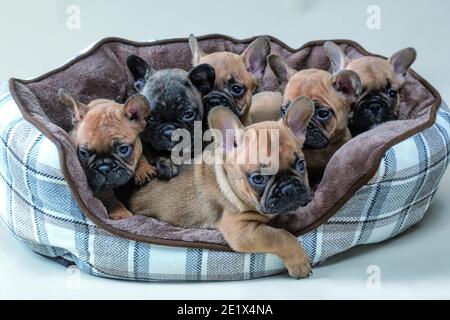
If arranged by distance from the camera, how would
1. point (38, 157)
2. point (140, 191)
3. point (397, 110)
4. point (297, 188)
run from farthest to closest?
1. point (397, 110)
2. point (140, 191)
3. point (38, 157)
4. point (297, 188)

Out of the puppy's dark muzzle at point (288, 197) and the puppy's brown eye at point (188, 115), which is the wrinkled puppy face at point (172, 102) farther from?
the puppy's dark muzzle at point (288, 197)

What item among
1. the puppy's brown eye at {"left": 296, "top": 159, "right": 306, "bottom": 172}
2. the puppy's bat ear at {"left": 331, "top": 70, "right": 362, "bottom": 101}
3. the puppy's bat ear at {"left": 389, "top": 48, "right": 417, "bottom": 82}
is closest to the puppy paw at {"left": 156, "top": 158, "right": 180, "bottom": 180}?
the puppy's brown eye at {"left": 296, "top": 159, "right": 306, "bottom": 172}

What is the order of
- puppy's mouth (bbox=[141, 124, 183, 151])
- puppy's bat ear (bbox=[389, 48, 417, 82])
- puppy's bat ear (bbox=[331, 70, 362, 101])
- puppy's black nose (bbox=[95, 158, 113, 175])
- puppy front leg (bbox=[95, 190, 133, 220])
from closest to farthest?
puppy's black nose (bbox=[95, 158, 113, 175]), puppy front leg (bbox=[95, 190, 133, 220]), puppy's mouth (bbox=[141, 124, 183, 151]), puppy's bat ear (bbox=[331, 70, 362, 101]), puppy's bat ear (bbox=[389, 48, 417, 82])

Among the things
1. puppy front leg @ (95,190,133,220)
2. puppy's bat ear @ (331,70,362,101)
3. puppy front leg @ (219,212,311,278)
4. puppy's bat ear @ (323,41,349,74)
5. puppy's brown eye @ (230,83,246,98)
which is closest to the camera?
puppy front leg @ (219,212,311,278)

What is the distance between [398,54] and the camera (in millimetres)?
3820

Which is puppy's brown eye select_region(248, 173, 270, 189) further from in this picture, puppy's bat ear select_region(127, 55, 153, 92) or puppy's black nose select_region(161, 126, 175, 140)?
puppy's bat ear select_region(127, 55, 153, 92)

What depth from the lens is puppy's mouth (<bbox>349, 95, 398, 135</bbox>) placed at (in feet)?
11.9

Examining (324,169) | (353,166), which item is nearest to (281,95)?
(324,169)

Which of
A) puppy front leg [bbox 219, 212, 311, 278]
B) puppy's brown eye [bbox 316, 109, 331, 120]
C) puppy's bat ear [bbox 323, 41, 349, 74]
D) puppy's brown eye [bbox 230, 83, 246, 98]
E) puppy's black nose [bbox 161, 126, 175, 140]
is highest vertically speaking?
puppy's bat ear [bbox 323, 41, 349, 74]

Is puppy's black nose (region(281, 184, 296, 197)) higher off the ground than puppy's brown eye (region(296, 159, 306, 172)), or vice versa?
puppy's brown eye (region(296, 159, 306, 172))

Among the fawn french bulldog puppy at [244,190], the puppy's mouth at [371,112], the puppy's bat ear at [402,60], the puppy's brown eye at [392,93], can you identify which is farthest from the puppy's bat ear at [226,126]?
the puppy's bat ear at [402,60]

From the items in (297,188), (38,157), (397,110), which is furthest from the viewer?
(397,110)

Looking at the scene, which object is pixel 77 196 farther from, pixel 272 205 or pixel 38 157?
→ pixel 272 205

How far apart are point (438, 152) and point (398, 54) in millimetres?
597
